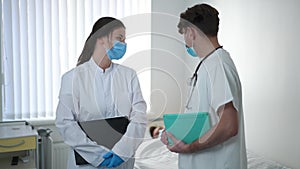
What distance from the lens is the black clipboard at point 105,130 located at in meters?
1.34

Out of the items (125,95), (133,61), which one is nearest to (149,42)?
(133,61)

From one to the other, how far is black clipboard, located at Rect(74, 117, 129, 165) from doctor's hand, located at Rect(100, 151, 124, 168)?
0.12 ft

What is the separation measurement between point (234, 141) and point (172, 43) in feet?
1.65

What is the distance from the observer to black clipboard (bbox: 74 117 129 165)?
4.40 feet

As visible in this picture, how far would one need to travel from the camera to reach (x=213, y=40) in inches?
47.3

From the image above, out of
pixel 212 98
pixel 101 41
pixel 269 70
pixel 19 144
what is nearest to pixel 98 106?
pixel 101 41

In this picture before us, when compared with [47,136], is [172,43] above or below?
above

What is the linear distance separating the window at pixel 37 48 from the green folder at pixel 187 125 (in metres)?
1.71

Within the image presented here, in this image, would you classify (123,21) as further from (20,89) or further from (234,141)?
(20,89)

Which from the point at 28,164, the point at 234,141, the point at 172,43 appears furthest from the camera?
the point at 28,164

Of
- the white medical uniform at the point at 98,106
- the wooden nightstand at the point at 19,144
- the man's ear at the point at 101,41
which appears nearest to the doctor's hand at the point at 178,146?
the white medical uniform at the point at 98,106

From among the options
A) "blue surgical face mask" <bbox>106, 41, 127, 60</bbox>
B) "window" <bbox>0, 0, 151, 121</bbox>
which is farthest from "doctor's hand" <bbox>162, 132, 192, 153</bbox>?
"window" <bbox>0, 0, 151, 121</bbox>

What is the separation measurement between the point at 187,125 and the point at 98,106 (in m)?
0.47

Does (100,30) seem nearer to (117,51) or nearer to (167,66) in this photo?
(117,51)
